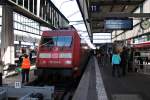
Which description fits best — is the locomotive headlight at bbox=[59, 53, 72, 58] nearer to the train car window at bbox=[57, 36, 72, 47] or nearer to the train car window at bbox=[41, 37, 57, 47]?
the train car window at bbox=[57, 36, 72, 47]

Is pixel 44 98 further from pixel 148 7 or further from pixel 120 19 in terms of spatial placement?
pixel 148 7

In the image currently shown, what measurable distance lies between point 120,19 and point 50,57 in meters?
16.5

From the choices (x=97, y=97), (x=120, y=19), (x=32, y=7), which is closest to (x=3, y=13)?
(x=32, y=7)

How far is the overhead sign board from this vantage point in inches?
1319

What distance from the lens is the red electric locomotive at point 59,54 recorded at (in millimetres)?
18438

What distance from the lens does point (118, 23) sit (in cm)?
3350

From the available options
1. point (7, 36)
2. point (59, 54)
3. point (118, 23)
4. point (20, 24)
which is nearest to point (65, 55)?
point (59, 54)

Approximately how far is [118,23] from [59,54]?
15.9 meters

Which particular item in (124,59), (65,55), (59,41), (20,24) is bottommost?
(124,59)

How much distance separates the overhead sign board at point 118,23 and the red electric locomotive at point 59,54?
14.3m

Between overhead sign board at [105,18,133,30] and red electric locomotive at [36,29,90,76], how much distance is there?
14345mm

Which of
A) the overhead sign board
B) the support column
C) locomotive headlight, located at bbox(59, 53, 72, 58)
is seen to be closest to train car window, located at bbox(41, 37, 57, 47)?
locomotive headlight, located at bbox(59, 53, 72, 58)

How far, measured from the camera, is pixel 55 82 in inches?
775

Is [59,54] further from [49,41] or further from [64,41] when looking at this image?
[49,41]
